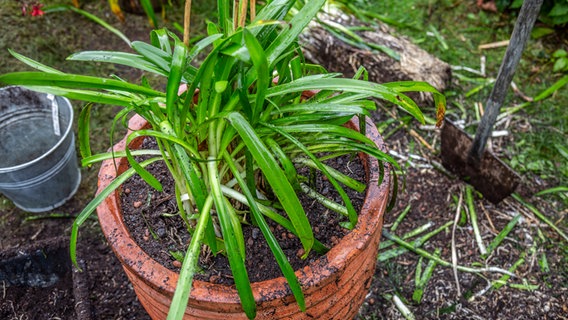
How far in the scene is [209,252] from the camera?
4.33 ft

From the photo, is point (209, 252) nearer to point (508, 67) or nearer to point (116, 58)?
point (116, 58)

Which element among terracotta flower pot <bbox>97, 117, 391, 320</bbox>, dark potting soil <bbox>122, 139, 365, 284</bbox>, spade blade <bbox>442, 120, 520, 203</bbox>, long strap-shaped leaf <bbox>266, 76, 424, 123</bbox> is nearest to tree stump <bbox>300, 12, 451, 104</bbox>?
spade blade <bbox>442, 120, 520, 203</bbox>

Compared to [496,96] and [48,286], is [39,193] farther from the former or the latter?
[496,96]

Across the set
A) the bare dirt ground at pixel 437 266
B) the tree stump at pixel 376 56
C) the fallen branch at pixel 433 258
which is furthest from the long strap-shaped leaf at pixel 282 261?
the tree stump at pixel 376 56

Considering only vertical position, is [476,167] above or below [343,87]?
below

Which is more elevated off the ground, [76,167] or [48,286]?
[76,167]

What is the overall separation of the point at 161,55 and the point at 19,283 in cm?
A: 124

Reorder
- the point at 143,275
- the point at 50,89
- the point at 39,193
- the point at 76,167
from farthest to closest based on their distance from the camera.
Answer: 1. the point at 76,167
2. the point at 39,193
3. the point at 143,275
4. the point at 50,89

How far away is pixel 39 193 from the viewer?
6.91 feet

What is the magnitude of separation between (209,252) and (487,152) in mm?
1336

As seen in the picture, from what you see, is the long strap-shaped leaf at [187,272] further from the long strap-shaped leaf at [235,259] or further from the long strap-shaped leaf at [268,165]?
the long strap-shaped leaf at [268,165]

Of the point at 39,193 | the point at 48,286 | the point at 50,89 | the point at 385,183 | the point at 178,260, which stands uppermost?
the point at 50,89

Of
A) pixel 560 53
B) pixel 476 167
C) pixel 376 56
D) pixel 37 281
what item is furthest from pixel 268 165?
pixel 560 53

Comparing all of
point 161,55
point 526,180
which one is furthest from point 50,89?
point 526,180
